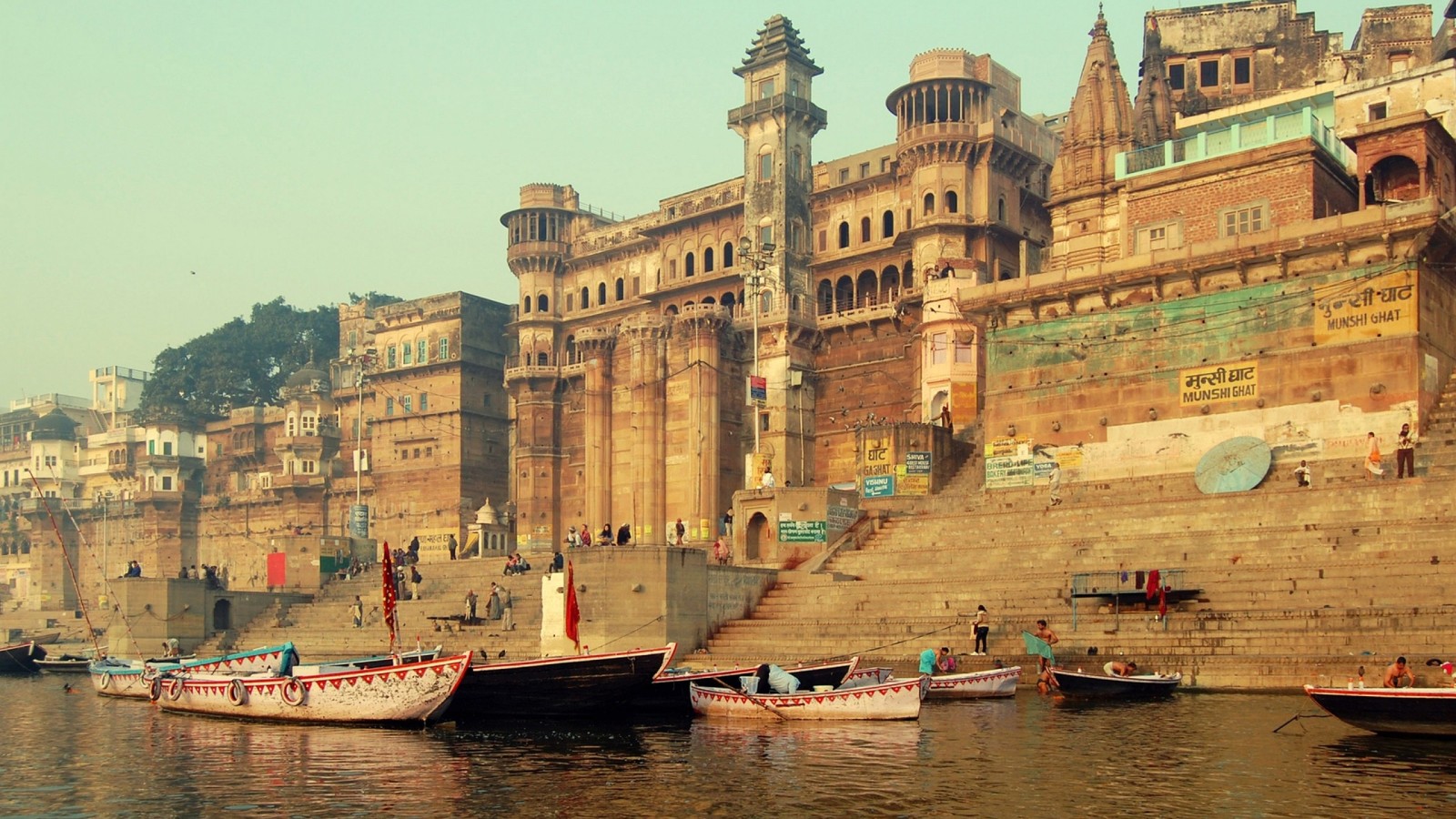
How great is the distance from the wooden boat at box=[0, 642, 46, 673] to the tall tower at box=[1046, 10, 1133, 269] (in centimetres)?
3458

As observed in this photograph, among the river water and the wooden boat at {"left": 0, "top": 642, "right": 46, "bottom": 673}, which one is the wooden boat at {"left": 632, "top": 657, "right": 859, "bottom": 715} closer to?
the river water

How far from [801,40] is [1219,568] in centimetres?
3390

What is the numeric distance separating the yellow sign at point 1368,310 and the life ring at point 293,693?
2360 cm

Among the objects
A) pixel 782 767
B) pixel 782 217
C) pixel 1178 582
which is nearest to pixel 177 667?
pixel 782 767

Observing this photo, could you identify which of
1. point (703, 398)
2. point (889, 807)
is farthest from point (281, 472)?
point (889, 807)

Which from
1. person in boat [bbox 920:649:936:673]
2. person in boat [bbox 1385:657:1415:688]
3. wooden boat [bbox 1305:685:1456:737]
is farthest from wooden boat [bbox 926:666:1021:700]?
person in boat [bbox 1385:657:1415:688]

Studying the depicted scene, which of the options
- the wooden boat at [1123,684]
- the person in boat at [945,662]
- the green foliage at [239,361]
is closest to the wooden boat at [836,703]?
the person in boat at [945,662]

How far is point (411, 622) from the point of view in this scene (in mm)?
39594

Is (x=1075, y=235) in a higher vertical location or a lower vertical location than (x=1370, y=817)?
higher

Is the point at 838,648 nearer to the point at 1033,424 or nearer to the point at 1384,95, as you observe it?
the point at 1033,424

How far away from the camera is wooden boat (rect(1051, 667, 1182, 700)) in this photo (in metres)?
23.1

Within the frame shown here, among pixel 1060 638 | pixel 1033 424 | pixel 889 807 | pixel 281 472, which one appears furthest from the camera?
pixel 281 472

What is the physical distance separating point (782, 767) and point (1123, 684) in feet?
27.6

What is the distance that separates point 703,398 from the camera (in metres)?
52.8
